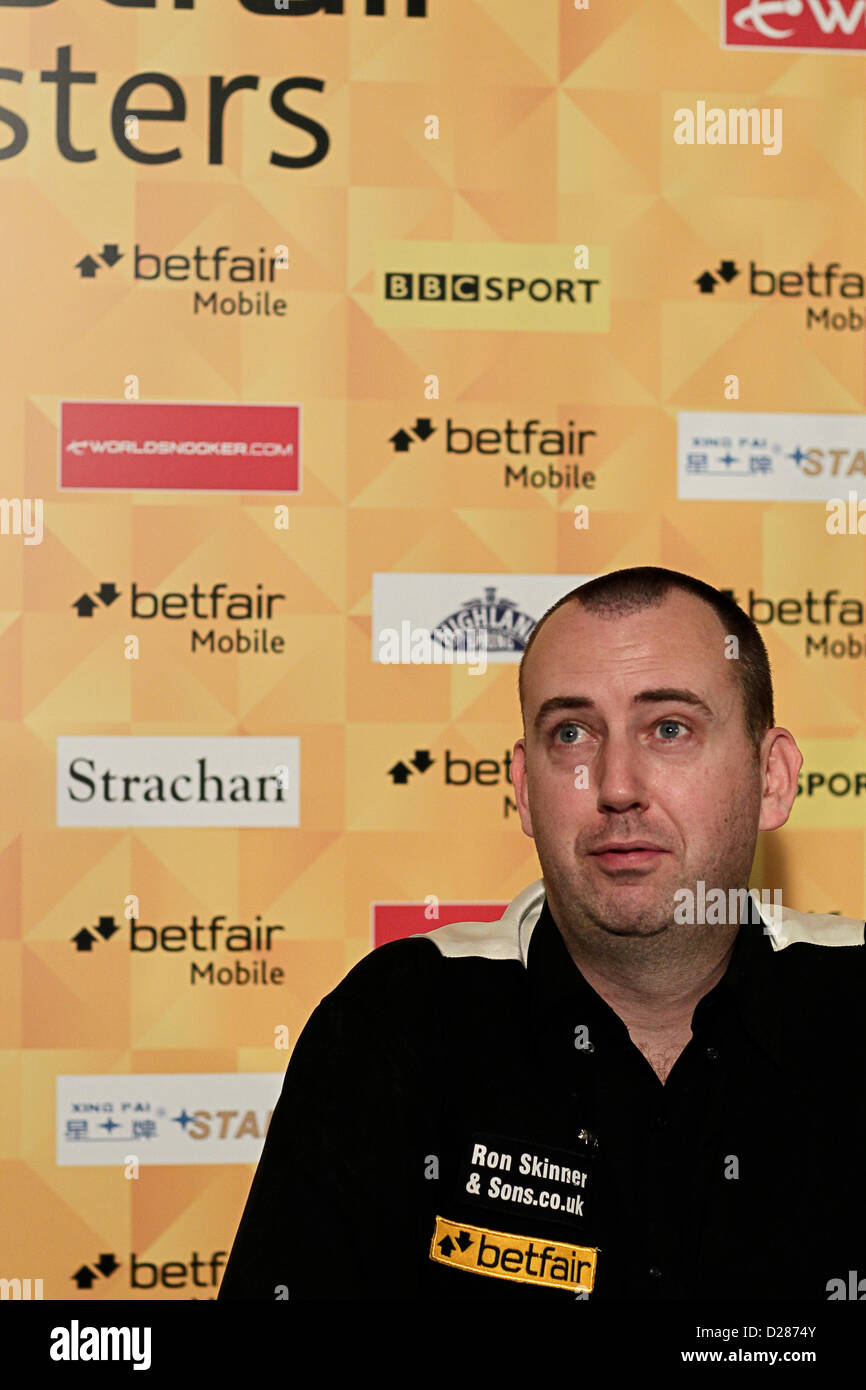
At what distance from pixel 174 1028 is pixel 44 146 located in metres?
1.49

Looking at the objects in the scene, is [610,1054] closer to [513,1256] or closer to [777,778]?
[513,1256]

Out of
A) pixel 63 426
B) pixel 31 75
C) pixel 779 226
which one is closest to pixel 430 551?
pixel 63 426

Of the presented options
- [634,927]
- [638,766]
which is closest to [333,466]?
[638,766]

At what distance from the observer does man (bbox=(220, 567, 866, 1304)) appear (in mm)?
1313

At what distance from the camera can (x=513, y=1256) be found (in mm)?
1341

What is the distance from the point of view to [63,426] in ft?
6.85

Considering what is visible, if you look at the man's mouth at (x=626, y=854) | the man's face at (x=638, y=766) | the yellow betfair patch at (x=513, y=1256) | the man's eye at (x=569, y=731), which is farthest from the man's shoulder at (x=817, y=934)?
the yellow betfair patch at (x=513, y=1256)

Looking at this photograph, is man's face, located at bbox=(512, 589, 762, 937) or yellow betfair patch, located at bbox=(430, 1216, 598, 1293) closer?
yellow betfair patch, located at bbox=(430, 1216, 598, 1293)

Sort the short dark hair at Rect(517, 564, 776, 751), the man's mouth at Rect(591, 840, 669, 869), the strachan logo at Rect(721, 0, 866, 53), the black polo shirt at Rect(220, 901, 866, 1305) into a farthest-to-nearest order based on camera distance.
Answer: the strachan logo at Rect(721, 0, 866, 53) → the short dark hair at Rect(517, 564, 776, 751) → the man's mouth at Rect(591, 840, 669, 869) → the black polo shirt at Rect(220, 901, 866, 1305)

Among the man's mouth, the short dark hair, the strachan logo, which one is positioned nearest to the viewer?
the man's mouth

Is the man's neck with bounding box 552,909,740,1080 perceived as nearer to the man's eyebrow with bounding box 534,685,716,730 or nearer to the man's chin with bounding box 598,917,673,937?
the man's chin with bounding box 598,917,673,937

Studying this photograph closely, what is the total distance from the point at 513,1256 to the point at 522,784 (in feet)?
1.78

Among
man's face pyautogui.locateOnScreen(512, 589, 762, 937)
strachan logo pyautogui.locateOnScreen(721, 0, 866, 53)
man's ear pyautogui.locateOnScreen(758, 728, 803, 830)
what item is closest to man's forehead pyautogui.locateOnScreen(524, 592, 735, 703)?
man's face pyautogui.locateOnScreen(512, 589, 762, 937)
